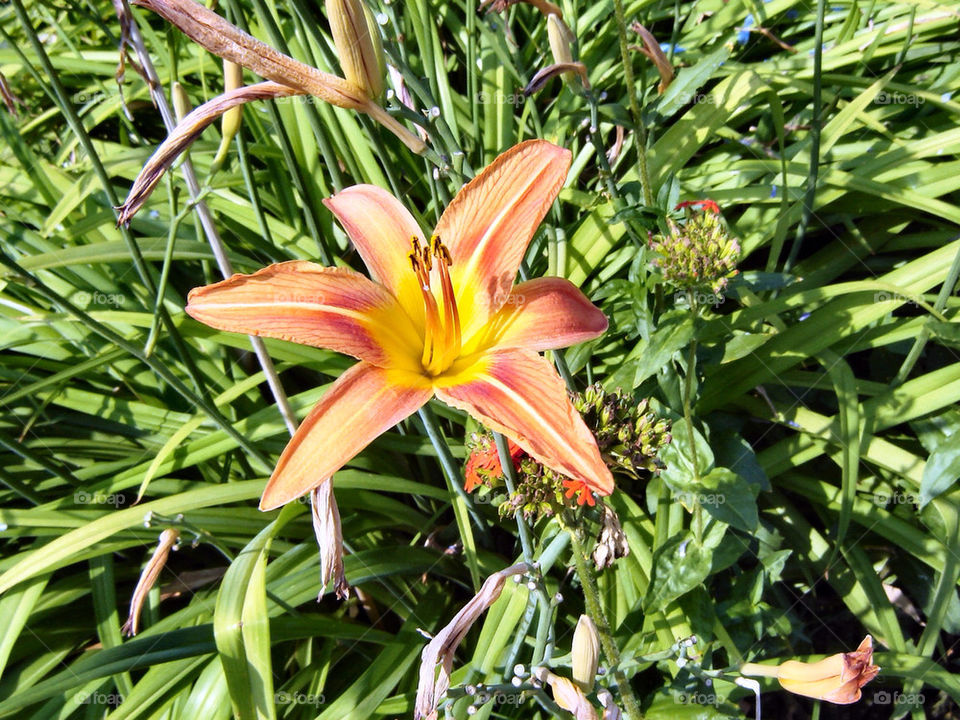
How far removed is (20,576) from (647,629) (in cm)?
148

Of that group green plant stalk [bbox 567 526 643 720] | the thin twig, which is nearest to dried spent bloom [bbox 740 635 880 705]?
green plant stalk [bbox 567 526 643 720]

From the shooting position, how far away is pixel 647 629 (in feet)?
5.82

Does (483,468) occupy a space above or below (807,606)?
above

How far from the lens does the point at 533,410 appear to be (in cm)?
101

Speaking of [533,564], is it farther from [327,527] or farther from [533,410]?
[533,410]

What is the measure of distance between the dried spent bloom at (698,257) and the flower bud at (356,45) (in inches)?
25.7

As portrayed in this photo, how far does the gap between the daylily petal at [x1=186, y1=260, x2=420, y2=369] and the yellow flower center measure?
41mm

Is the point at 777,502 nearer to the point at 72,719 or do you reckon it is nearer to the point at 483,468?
the point at 483,468

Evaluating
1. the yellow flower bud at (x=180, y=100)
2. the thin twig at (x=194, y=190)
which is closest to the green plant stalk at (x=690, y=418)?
the thin twig at (x=194, y=190)

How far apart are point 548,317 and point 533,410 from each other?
0.63ft

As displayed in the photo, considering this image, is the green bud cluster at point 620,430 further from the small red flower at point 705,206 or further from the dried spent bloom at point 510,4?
the dried spent bloom at point 510,4

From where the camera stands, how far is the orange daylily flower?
0.98 meters

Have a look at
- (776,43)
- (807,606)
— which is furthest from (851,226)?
(807,606)

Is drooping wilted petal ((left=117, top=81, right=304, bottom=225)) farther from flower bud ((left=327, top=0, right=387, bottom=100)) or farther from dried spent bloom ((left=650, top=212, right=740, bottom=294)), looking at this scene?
dried spent bloom ((left=650, top=212, right=740, bottom=294))
